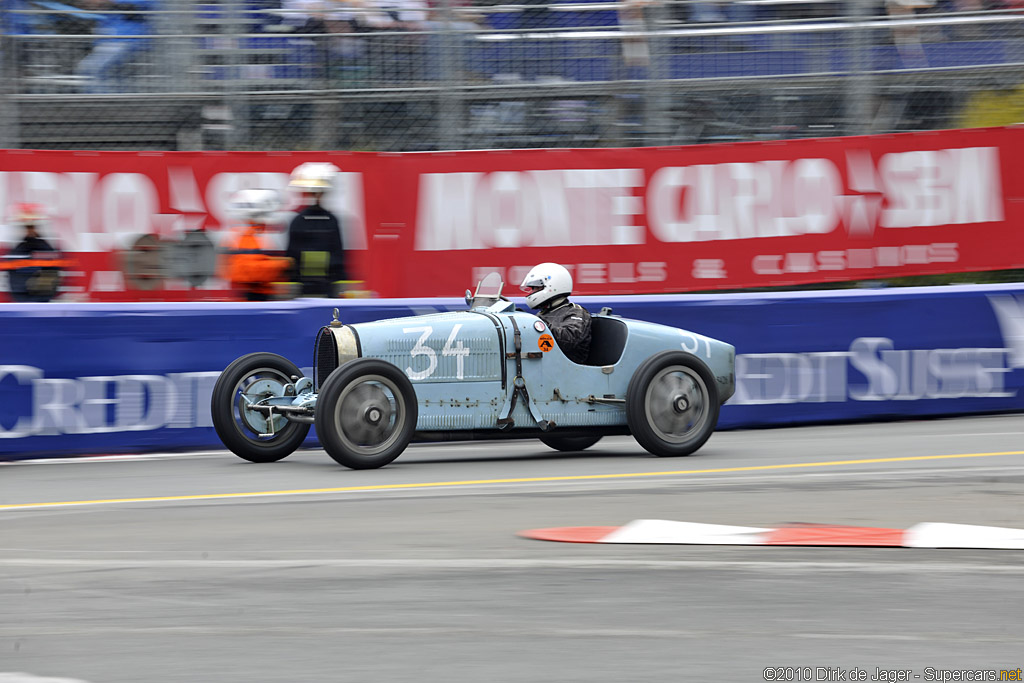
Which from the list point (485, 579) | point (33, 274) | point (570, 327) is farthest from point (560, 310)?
point (33, 274)

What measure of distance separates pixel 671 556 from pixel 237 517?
2.37 m

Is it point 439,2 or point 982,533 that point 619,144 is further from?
point 982,533

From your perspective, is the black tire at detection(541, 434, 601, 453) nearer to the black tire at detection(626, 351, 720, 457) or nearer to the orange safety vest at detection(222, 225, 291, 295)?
the black tire at detection(626, 351, 720, 457)

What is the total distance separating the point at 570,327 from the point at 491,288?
2.07 ft

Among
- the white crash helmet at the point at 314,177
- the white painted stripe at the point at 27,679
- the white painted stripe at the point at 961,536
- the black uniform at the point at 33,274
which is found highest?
the white crash helmet at the point at 314,177

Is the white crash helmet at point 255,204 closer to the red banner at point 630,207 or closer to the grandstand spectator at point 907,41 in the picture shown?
the red banner at point 630,207

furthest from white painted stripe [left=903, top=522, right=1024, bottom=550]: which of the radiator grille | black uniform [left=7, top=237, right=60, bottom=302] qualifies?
black uniform [left=7, top=237, right=60, bottom=302]

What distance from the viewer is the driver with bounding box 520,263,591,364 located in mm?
10102

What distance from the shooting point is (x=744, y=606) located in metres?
5.20

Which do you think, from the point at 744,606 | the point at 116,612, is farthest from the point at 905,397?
the point at 116,612

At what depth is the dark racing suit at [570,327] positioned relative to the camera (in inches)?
397

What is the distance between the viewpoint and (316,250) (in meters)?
12.6

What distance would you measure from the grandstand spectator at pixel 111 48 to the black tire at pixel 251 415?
5.63 meters

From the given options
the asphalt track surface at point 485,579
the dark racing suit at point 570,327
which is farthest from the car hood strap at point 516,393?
the asphalt track surface at point 485,579
